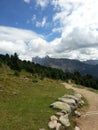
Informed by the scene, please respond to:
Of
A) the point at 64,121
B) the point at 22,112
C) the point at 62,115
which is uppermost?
the point at 22,112

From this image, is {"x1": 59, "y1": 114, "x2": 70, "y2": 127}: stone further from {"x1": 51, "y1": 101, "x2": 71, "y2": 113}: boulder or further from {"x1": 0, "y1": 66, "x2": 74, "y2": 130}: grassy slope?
{"x1": 51, "y1": 101, "x2": 71, "y2": 113}: boulder

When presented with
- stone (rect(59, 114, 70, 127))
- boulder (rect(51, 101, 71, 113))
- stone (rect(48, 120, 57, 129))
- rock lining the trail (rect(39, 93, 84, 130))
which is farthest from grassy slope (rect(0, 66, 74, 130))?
stone (rect(59, 114, 70, 127))

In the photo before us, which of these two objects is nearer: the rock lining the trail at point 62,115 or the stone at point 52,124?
the stone at point 52,124

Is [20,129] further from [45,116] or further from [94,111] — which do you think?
[94,111]

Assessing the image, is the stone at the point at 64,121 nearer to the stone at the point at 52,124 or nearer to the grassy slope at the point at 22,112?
the stone at the point at 52,124

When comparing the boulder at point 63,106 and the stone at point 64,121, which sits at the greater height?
the boulder at point 63,106

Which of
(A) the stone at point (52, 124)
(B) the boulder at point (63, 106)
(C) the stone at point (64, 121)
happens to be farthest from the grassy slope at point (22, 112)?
(C) the stone at point (64, 121)

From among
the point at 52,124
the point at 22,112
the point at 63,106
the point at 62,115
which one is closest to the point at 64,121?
the point at 62,115

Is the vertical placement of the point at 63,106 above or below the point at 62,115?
above

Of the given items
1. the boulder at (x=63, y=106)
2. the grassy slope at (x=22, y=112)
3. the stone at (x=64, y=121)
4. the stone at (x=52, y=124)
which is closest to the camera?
the grassy slope at (x=22, y=112)

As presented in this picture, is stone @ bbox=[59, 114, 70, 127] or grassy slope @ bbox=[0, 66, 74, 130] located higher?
grassy slope @ bbox=[0, 66, 74, 130]

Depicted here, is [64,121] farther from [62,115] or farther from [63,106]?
[63,106]

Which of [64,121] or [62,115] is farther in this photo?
[62,115]

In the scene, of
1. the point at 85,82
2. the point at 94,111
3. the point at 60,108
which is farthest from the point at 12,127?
the point at 85,82
